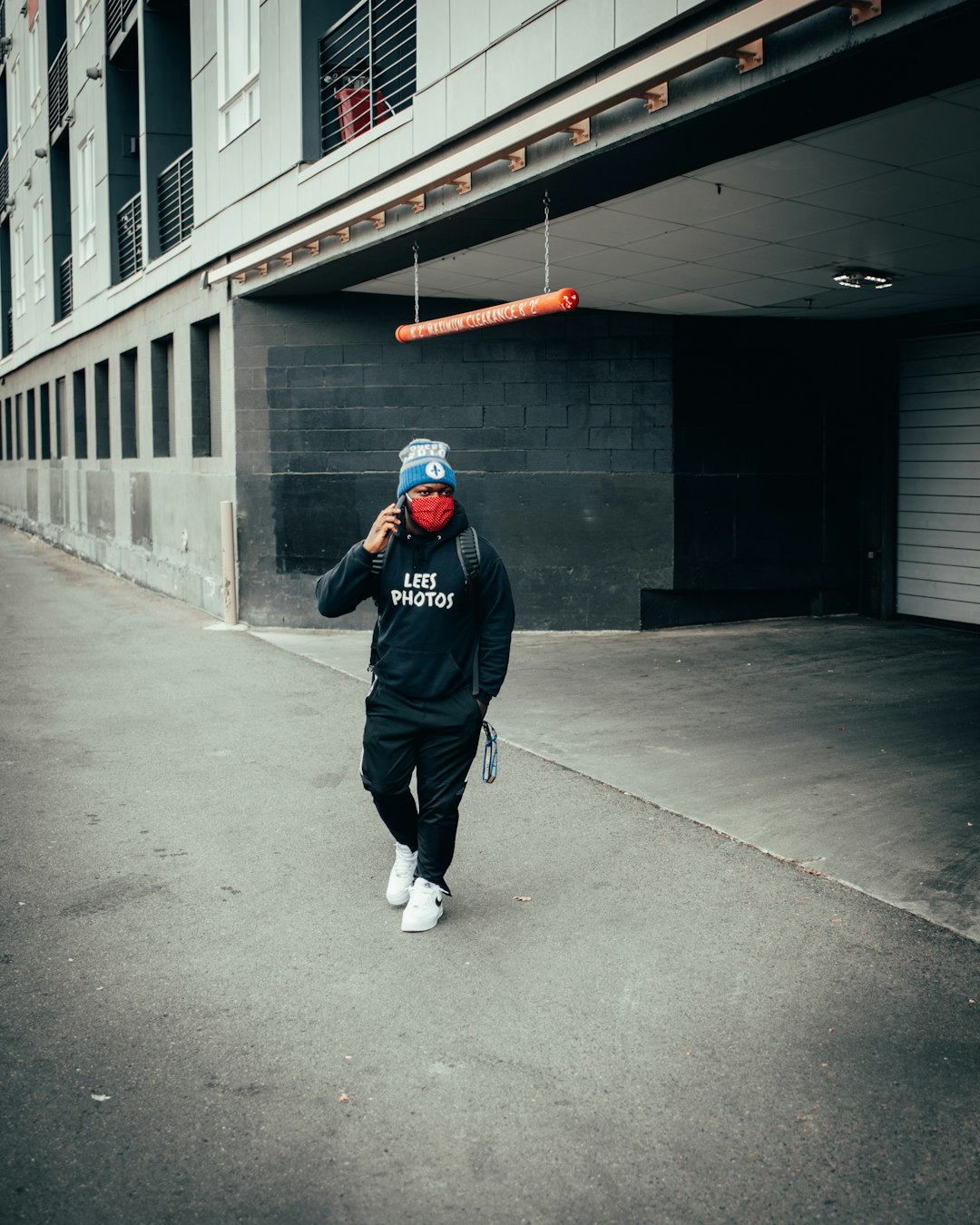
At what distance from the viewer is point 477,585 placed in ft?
15.3

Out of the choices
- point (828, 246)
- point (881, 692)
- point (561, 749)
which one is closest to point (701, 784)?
point (561, 749)

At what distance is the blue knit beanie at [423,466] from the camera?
4523mm

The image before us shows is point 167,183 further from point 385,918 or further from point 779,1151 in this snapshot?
point 779,1151

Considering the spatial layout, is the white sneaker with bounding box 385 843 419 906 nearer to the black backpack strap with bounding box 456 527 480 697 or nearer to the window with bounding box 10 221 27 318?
the black backpack strap with bounding box 456 527 480 697

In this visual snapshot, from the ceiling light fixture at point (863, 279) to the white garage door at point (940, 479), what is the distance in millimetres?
2310

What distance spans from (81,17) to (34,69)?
705cm

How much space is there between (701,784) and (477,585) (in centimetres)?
266

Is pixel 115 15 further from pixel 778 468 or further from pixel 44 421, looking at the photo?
pixel 778 468

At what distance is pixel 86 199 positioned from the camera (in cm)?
2191

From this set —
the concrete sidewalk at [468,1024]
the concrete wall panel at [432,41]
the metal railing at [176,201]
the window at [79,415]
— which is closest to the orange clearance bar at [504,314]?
the concrete wall panel at [432,41]

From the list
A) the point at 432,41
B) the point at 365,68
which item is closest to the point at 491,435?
the point at 365,68

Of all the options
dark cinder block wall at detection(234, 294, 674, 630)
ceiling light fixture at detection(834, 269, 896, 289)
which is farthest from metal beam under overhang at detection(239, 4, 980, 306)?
ceiling light fixture at detection(834, 269, 896, 289)

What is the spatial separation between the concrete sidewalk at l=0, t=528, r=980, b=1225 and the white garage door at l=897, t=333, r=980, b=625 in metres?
7.57

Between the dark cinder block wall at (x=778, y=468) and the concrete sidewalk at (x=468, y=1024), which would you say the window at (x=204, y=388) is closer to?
the dark cinder block wall at (x=778, y=468)
